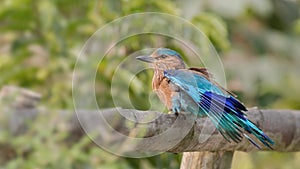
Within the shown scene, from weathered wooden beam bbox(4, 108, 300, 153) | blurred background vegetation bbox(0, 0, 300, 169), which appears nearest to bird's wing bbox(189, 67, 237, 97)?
weathered wooden beam bbox(4, 108, 300, 153)

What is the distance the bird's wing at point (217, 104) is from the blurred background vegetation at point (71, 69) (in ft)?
4.05

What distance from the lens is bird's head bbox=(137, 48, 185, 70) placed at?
2.64 m

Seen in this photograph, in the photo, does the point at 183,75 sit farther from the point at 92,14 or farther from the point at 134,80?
the point at 92,14

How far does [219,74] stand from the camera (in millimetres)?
2930

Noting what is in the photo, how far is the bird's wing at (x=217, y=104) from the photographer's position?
2422 mm

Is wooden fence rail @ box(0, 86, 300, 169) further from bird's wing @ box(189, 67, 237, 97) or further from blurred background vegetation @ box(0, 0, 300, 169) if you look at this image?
blurred background vegetation @ box(0, 0, 300, 169)

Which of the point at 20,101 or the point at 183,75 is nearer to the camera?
the point at 183,75

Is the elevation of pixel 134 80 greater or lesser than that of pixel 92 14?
lesser

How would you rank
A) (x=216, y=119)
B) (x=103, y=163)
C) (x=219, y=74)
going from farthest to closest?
(x=103, y=163)
(x=219, y=74)
(x=216, y=119)

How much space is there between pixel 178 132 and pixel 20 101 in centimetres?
161

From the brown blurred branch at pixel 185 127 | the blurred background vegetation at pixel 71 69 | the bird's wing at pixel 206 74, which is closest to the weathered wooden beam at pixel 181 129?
the brown blurred branch at pixel 185 127

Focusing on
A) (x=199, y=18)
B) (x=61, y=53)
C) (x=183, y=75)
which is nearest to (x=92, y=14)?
(x=61, y=53)

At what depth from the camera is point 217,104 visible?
2467 millimetres

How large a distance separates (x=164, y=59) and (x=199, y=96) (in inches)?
8.0
